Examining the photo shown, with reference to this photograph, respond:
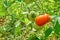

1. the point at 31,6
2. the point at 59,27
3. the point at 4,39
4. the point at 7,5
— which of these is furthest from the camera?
the point at 4,39

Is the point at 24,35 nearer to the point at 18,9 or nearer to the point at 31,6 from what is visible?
the point at 18,9

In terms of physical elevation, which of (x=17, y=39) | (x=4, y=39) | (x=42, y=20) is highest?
(x=42, y=20)

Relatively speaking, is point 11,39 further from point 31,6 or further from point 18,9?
point 31,6

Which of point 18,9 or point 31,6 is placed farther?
point 18,9

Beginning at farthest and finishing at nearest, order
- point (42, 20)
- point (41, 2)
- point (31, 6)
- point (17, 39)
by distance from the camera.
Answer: point (17, 39)
point (41, 2)
point (31, 6)
point (42, 20)

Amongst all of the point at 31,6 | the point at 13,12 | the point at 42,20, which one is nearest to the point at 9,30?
the point at 13,12

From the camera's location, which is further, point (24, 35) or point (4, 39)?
point (4, 39)

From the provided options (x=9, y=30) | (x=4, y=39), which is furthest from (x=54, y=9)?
(x=4, y=39)

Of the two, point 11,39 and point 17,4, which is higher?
point 17,4

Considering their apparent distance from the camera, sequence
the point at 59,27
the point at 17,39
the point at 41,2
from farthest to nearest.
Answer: the point at 17,39, the point at 41,2, the point at 59,27
